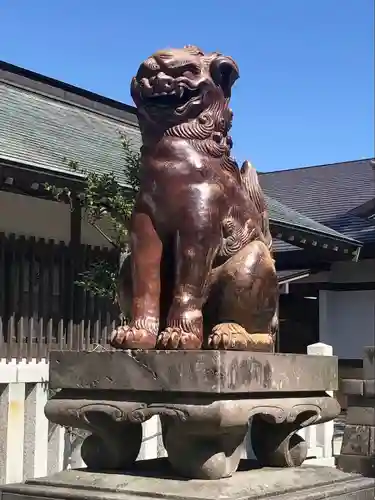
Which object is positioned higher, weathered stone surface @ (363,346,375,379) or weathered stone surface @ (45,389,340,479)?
weathered stone surface @ (363,346,375,379)

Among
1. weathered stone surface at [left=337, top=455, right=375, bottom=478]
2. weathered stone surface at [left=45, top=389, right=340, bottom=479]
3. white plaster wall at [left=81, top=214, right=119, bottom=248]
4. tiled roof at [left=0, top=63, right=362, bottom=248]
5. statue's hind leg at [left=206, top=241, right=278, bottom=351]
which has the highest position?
tiled roof at [left=0, top=63, right=362, bottom=248]

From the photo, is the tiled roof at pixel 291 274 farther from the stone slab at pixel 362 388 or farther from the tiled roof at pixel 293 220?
the stone slab at pixel 362 388

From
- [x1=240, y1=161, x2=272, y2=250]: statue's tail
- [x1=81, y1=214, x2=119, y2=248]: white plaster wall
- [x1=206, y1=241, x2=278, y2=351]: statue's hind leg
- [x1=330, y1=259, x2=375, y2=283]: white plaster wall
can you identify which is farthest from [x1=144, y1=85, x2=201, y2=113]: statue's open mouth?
[x1=330, y1=259, x2=375, y2=283]: white plaster wall

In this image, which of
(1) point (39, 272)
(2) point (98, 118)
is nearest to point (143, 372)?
(1) point (39, 272)

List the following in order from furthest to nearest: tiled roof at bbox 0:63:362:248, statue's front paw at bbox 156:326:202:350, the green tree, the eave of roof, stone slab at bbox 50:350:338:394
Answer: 1. the eave of roof
2. tiled roof at bbox 0:63:362:248
3. the green tree
4. statue's front paw at bbox 156:326:202:350
5. stone slab at bbox 50:350:338:394

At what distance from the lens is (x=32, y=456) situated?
7.82 meters

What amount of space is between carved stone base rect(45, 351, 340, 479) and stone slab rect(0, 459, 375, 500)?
4.0 inches

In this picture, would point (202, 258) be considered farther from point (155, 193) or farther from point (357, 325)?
point (357, 325)

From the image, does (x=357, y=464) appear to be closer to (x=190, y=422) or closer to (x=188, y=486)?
(x=188, y=486)

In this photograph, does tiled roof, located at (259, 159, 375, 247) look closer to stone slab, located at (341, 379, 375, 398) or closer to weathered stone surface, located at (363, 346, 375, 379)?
weathered stone surface, located at (363, 346, 375, 379)

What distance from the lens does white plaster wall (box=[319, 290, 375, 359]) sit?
14.1 m

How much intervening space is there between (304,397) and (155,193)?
1.11m

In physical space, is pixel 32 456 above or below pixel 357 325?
below

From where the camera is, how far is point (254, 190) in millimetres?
3943
